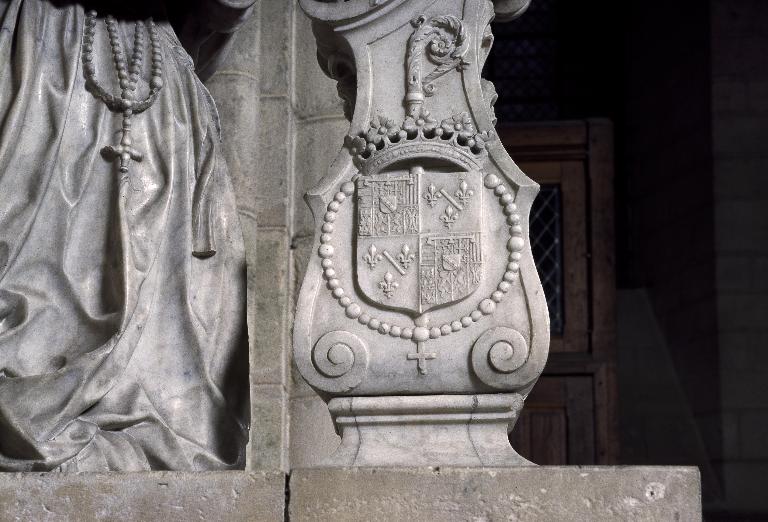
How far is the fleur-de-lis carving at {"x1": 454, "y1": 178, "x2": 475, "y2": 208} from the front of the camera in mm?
2486

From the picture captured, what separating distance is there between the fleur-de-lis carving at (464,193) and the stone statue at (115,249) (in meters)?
0.64

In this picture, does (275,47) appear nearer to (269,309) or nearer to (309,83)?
(309,83)

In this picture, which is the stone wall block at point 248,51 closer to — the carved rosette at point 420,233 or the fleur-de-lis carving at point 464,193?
the carved rosette at point 420,233

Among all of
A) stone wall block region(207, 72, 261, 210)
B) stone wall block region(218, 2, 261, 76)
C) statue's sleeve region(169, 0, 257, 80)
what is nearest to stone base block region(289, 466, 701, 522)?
statue's sleeve region(169, 0, 257, 80)

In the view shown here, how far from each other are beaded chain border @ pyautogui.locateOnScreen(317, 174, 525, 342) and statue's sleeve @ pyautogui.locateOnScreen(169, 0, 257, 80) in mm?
725

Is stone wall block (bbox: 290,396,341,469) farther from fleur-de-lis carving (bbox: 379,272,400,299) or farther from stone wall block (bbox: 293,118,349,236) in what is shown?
fleur-de-lis carving (bbox: 379,272,400,299)

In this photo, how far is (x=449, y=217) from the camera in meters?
2.48

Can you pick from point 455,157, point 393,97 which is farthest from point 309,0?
point 455,157

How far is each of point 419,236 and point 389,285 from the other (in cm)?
10

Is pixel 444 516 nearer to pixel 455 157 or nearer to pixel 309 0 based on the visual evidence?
pixel 455 157

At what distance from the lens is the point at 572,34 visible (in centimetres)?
800

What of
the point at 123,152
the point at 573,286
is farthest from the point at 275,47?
the point at 573,286

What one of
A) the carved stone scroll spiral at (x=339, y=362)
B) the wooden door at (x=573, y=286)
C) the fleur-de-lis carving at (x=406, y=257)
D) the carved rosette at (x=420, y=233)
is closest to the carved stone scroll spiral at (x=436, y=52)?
the carved rosette at (x=420, y=233)

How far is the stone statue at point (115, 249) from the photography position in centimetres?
266
